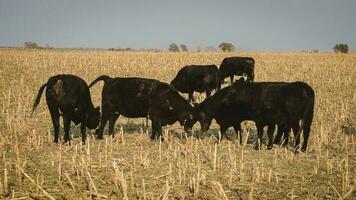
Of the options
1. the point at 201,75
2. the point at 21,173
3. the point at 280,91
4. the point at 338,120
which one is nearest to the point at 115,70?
the point at 201,75

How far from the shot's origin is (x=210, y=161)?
27.5 feet

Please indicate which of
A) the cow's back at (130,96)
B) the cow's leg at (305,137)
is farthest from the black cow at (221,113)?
the cow's leg at (305,137)

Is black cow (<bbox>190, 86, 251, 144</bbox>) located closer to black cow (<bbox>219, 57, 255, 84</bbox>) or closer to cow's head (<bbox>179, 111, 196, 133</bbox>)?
cow's head (<bbox>179, 111, 196, 133</bbox>)

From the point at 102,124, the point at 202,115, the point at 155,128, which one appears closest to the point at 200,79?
the point at 202,115

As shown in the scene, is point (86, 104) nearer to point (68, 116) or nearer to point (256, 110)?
point (68, 116)

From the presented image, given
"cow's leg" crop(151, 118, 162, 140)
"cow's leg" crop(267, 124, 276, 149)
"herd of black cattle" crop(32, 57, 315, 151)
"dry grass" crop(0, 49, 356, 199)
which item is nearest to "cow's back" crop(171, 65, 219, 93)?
"dry grass" crop(0, 49, 356, 199)

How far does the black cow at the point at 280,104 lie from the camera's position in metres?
9.53

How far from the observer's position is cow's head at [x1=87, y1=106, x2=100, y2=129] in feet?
36.3

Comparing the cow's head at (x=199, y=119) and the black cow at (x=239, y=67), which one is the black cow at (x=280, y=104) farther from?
the black cow at (x=239, y=67)

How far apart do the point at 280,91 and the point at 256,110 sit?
2.48 feet

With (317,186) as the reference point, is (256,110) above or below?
above

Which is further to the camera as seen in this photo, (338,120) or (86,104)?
(338,120)

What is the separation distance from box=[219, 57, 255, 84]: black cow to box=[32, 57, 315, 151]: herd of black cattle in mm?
12061

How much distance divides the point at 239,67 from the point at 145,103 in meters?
13.0
